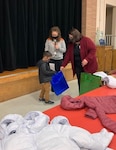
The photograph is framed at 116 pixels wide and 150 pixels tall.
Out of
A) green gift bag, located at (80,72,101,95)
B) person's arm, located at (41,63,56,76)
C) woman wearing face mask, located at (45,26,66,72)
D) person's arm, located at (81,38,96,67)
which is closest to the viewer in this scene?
green gift bag, located at (80,72,101,95)

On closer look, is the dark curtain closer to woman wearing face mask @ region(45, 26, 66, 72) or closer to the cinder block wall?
the cinder block wall

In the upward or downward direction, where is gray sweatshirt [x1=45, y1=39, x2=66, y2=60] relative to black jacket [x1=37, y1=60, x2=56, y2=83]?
upward

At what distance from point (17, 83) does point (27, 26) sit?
1.20 metres

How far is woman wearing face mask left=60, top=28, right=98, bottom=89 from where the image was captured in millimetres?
2951

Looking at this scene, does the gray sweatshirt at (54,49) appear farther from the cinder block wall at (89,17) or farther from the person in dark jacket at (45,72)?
the cinder block wall at (89,17)

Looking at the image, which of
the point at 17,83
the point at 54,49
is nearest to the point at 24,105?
the point at 17,83

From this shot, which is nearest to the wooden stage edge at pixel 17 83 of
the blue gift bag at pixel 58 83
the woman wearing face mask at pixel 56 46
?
the woman wearing face mask at pixel 56 46

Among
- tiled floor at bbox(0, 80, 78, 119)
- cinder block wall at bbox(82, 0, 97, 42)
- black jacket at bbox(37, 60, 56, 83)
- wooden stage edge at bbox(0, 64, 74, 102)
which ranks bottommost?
tiled floor at bbox(0, 80, 78, 119)

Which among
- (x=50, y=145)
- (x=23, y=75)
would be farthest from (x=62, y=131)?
(x=23, y=75)

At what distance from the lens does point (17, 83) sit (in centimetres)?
362

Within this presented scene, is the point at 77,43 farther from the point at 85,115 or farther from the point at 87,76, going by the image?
the point at 85,115

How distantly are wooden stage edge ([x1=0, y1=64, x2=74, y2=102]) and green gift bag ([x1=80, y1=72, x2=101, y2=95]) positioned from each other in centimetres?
119

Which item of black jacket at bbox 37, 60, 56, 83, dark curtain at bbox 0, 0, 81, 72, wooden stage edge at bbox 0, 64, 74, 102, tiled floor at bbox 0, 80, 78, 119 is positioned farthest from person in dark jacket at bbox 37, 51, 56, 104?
dark curtain at bbox 0, 0, 81, 72

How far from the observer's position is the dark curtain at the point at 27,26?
12.2 ft
